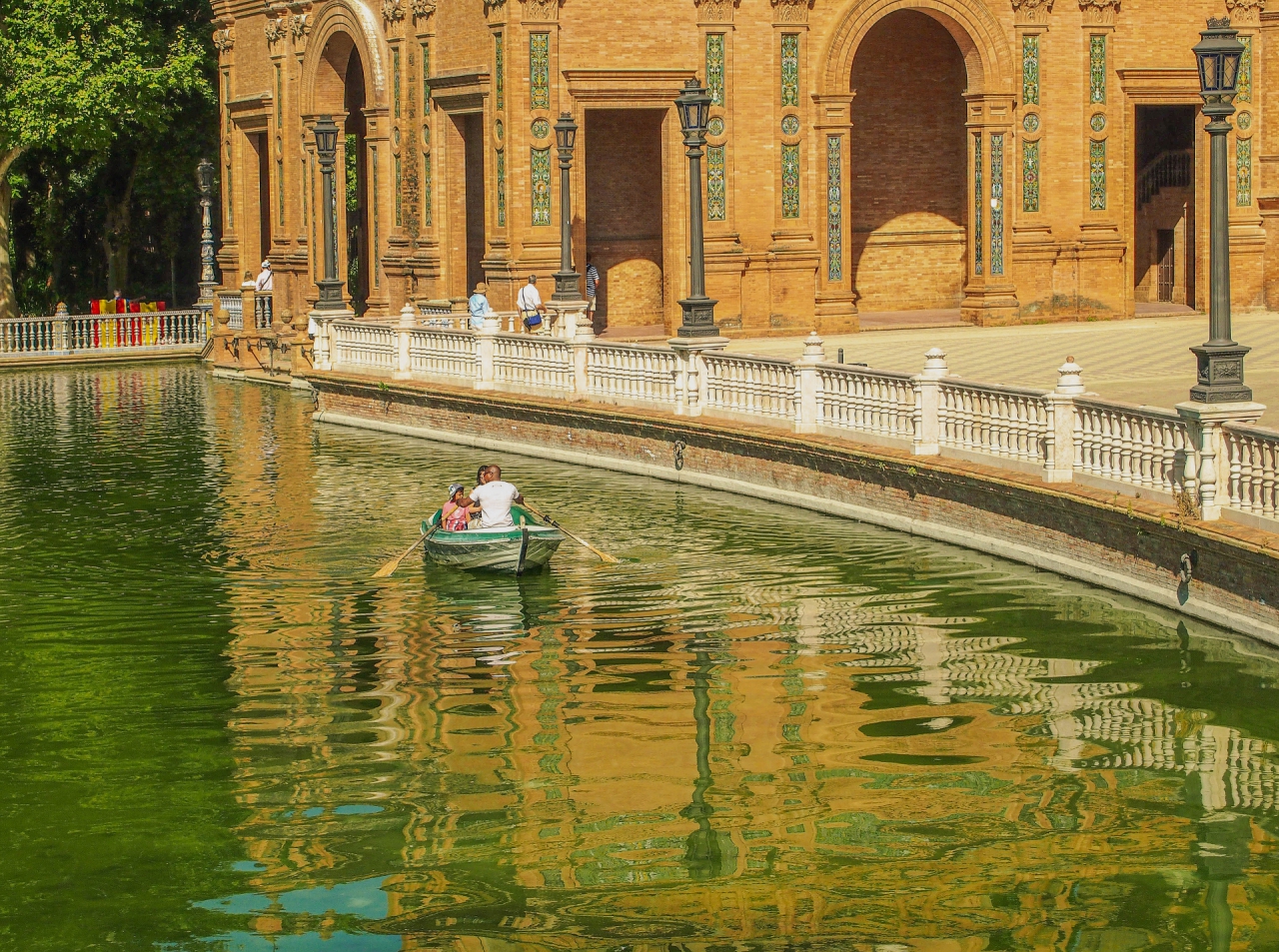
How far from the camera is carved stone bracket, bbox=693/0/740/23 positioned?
35.9 meters

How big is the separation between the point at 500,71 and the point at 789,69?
546 centimetres

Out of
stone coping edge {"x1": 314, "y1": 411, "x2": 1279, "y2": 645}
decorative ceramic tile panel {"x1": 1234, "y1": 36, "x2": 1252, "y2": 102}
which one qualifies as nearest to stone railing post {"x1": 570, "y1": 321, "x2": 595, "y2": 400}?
stone coping edge {"x1": 314, "y1": 411, "x2": 1279, "y2": 645}

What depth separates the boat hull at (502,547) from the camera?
18.5m

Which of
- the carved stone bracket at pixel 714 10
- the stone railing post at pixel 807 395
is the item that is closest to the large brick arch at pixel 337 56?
the carved stone bracket at pixel 714 10

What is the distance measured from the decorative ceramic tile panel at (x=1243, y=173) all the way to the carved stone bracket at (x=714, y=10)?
10.4 m

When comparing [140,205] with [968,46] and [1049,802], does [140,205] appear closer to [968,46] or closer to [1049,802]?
[968,46]

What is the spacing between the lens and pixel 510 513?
19312mm

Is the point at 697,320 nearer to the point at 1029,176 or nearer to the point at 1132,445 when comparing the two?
the point at 1132,445

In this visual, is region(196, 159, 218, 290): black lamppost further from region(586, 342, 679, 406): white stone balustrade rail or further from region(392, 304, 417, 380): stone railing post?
region(586, 342, 679, 406): white stone balustrade rail

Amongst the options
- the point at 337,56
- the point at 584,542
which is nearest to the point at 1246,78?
the point at 337,56

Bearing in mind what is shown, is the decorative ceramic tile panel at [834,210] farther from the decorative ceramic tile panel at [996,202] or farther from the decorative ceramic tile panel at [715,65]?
the decorative ceramic tile panel at [996,202]

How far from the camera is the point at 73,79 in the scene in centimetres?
4219

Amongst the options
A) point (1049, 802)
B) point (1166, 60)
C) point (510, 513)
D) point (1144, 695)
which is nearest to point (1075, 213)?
point (1166, 60)

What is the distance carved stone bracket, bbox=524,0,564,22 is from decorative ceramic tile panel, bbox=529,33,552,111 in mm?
290
